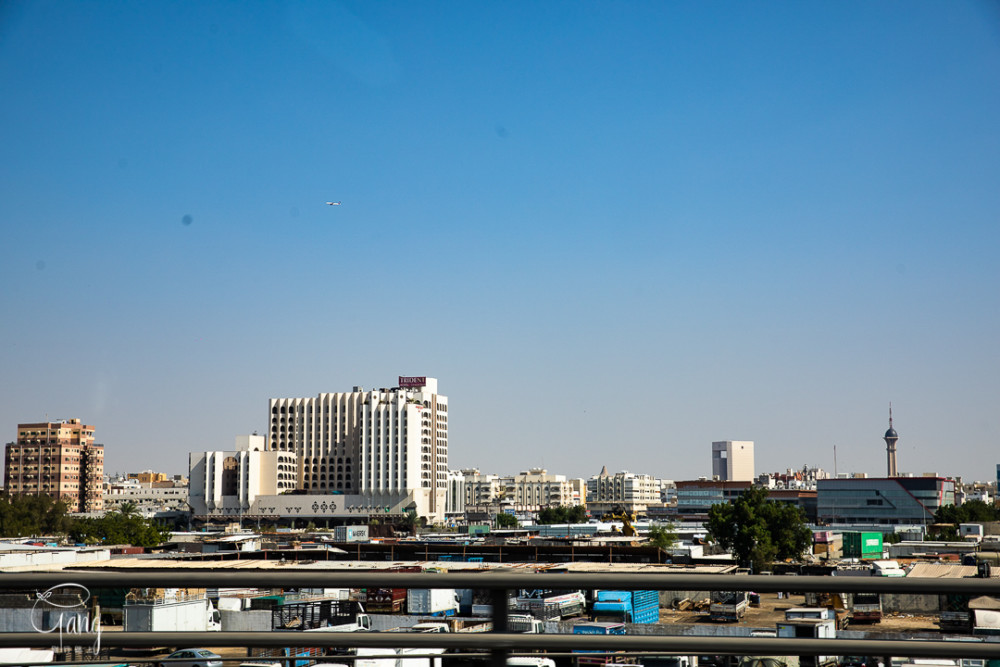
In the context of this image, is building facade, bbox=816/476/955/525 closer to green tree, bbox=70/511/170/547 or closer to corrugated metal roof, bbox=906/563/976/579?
corrugated metal roof, bbox=906/563/976/579

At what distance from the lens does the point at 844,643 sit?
341 centimetres

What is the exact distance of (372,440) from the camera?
155750mm

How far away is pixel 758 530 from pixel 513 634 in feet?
216

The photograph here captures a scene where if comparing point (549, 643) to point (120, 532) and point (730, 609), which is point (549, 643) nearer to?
point (730, 609)

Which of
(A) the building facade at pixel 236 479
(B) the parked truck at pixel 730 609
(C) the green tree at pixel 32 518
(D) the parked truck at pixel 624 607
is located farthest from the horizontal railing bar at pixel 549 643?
(A) the building facade at pixel 236 479

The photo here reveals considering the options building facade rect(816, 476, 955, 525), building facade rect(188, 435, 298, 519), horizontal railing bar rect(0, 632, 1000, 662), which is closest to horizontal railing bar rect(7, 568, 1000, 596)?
horizontal railing bar rect(0, 632, 1000, 662)

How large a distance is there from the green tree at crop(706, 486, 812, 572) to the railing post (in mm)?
65505

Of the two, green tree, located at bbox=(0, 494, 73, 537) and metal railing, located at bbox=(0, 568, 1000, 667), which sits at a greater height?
metal railing, located at bbox=(0, 568, 1000, 667)

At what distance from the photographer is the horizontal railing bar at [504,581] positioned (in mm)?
3359

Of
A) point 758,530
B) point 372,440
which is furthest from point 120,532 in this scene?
point 372,440

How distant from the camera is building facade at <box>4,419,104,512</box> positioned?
559ft

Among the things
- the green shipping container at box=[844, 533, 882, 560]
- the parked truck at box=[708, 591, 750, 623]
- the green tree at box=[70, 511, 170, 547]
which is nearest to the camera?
the parked truck at box=[708, 591, 750, 623]

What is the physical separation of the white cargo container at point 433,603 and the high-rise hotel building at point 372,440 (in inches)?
4698

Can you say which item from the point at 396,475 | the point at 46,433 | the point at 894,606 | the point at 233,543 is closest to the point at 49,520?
the point at 233,543
